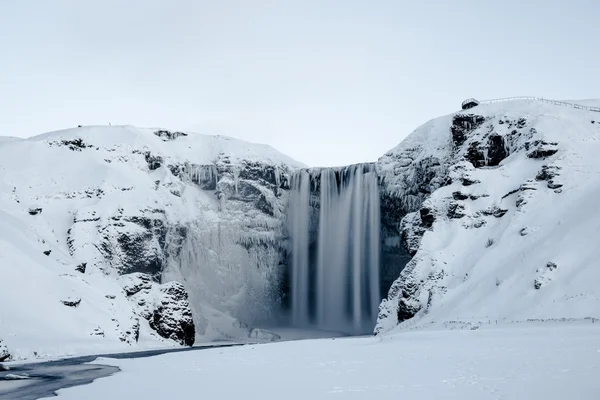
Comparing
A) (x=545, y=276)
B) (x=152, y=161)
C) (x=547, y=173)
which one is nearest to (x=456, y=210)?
(x=547, y=173)

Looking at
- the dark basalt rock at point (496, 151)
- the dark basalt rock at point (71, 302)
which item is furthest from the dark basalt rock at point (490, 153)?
the dark basalt rock at point (71, 302)

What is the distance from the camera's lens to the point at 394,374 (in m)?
15.9

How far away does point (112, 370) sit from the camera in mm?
21672

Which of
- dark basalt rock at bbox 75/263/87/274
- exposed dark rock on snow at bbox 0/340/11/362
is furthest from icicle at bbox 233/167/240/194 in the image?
exposed dark rock on snow at bbox 0/340/11/362

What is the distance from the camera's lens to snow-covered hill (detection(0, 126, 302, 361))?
3959cm

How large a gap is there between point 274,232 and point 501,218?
32725 mm

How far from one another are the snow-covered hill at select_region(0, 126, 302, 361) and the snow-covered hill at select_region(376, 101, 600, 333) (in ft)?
61.2

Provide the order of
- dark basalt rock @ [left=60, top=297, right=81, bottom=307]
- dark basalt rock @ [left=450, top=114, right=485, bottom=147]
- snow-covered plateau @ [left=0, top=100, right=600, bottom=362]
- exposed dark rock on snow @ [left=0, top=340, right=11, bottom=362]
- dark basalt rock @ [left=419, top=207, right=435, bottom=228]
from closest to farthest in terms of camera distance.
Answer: exposed dark rock on snow @ [left=0, top=340, right=11, bottom=362] < snow-covered plateau @ [left=0, top=100, right=600, bottom=362] < dark basalt rock @ [left=60, top=297, right=81, bottom=307] < dark basalt rock @ [left=419, top=207, right=435, bottom=228] < dark basalt rock @ [left=450, top=114, right=485, bottom=147]

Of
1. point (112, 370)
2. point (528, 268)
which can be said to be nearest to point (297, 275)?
point (528, 268)

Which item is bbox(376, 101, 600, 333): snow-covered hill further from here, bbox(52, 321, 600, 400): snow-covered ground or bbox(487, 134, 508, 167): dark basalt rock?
bbox(52, 321, 600, 400): snow-covered ground

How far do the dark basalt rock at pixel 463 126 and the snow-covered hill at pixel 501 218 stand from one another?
4.1 inches

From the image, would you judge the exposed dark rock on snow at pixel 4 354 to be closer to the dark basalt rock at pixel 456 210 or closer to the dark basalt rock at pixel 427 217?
the dark basalt rock at pixel 427 217

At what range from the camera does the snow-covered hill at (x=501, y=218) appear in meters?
35.8

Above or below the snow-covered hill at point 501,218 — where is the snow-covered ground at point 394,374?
below
